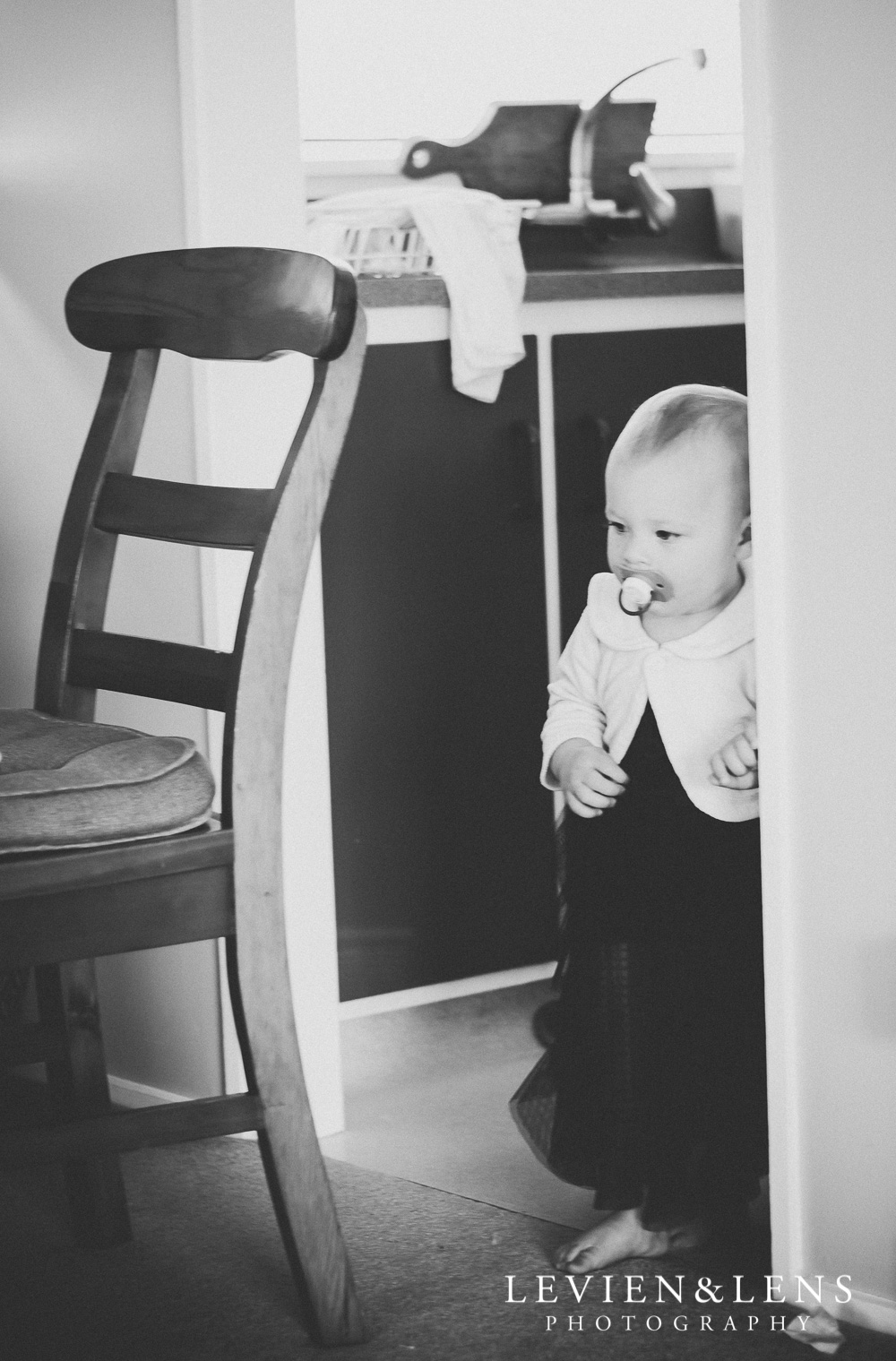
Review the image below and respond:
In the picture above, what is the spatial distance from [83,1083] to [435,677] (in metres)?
0.80

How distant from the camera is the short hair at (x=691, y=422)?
1.49 meters

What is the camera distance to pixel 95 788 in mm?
1273

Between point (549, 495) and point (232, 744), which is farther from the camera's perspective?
point (549, 495)

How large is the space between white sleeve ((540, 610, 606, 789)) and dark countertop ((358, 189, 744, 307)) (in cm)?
66

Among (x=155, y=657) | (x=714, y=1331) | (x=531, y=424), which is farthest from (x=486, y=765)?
(x=714, y=1331)

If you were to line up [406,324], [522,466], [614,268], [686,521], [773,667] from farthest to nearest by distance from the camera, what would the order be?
[614,268] < [522,466] < [406,324] < [686,521] < [773,667]

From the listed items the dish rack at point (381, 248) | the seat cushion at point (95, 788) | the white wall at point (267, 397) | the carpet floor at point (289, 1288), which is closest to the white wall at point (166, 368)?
the white wall at point (267, 397)

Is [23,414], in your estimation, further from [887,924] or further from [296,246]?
[887,924]

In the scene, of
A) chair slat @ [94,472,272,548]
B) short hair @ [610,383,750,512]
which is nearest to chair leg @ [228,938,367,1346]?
chair slat @ [94,472,272,548]

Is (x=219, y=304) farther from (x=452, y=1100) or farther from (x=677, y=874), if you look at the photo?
(x=452, y=1100)

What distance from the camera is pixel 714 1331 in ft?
4.49

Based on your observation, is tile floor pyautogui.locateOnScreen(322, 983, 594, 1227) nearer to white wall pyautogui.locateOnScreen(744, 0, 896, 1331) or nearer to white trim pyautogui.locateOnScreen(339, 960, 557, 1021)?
white trim pyautogui.locateOnScreen(339, 960, 557, 1021)

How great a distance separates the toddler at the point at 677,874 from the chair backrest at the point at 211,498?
31cm

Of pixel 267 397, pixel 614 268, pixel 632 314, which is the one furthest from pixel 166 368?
pixel 614 268
